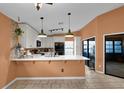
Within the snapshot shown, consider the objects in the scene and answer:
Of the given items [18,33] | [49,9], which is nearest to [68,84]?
[49,9]

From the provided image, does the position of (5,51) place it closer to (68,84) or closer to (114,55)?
(68,84)

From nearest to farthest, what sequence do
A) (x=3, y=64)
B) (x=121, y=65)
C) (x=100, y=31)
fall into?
(x=3, y=64), (x=121, y=65), (x=100, y=31)

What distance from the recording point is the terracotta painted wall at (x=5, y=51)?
199 inches

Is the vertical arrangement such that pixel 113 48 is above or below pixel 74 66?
above

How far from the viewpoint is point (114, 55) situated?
24.3ft

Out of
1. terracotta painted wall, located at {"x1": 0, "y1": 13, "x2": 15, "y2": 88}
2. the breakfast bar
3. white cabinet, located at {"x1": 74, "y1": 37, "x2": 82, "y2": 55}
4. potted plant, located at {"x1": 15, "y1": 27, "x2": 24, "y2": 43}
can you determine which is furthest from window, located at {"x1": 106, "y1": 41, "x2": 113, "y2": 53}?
white cabinet, located at {"x1": 74, "y1": 37, "x2": 82, "y2": 55}

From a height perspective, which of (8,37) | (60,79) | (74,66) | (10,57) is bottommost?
(60,79)

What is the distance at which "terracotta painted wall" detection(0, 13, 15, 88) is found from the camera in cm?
505

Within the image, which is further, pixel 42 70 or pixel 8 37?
pixel 42 70

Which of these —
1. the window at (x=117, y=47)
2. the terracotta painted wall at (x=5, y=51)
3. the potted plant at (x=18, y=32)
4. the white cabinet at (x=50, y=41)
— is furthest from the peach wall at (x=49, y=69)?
the white cabinet at (x=50, y=41)

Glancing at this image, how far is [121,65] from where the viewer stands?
7.09m

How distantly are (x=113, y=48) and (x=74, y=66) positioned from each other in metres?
2.08

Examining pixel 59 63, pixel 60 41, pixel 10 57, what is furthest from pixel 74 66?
pixel 60 41
